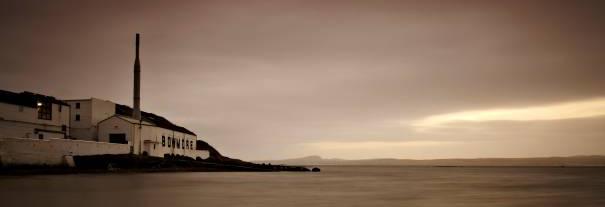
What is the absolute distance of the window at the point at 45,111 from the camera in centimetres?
5600

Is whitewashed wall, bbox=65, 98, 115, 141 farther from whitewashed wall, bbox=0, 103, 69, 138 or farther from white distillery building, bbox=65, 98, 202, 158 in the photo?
whitewashed wall, bbox=0, 103, 69, 138

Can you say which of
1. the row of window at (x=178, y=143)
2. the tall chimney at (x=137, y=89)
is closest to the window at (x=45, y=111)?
the tall chimney at (x=137, y=89)

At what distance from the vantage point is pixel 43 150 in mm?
46719

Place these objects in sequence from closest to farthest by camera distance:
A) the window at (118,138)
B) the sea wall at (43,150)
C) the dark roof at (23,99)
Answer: the sea wall at (43,150)
the dark roof at (23,99)
the window at (118,138)

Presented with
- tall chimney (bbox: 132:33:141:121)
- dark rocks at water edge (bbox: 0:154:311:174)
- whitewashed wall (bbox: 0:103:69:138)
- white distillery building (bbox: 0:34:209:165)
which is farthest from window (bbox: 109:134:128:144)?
tall chimney (bbox: 132:33:141:121)

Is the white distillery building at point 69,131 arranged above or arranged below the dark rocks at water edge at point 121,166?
above

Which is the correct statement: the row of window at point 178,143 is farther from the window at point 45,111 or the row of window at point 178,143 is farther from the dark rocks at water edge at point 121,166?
the window at point 45,111

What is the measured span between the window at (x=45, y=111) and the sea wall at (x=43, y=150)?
737cm

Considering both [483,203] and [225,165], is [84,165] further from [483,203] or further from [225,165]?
[483,203]

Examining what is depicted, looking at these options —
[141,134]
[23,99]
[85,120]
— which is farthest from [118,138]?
[23,99]

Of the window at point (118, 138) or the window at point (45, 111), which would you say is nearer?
the window at point (45, 111)

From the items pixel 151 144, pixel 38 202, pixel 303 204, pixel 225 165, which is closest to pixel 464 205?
pixel 303 204

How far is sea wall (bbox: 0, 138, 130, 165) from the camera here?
43.0 meters

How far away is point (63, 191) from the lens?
94.5ft
